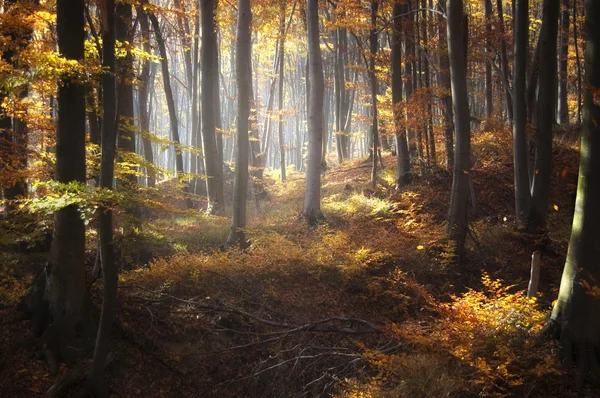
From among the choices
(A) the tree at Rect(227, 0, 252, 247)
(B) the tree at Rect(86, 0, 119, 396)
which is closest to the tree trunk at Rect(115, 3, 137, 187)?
(B) the tree at Rect(86, 0, 119, 396)

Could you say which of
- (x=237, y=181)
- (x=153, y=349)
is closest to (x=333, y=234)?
(x=237, y=181)

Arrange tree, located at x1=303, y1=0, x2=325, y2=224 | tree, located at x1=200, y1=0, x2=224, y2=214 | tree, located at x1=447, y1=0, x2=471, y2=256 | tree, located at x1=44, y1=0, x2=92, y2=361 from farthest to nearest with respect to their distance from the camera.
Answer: tree, located at x1=200, y1=0, x2=224, y2=214 < tree, located at x1=303, y1=0, x2=325, y2=224 < tree, located at x1=447, y1=0, x2=471, y2=256 < tree, located at x1=44, y1=0, x2=92, y2=361

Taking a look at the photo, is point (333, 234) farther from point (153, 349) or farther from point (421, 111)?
point (153, 349)

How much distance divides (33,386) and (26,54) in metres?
4.11

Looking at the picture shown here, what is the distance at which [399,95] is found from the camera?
1426 centimetres

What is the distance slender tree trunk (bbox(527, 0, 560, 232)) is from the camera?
9781mm

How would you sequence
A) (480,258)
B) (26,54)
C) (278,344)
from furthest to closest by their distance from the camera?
(480,258)
(278,344)
(26,54)

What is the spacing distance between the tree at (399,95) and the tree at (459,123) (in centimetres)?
369

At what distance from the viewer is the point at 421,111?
1258 cm

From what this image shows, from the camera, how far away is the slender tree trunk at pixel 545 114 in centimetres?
978

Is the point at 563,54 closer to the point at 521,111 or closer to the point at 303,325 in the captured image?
the point at 521,111

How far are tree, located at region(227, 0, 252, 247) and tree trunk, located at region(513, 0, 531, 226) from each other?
6.66m

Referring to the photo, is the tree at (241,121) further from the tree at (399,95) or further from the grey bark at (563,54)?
the grey bark at (563,54)

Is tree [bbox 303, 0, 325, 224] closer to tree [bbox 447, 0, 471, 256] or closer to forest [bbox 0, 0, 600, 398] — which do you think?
forest [bbox 0, 0, 600, 398]
